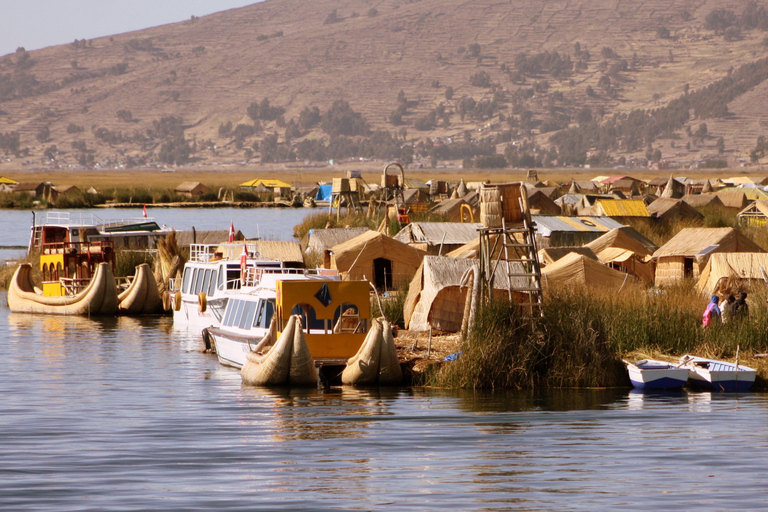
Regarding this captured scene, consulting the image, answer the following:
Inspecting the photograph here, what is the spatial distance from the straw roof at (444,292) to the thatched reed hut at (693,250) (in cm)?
915

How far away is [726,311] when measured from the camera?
76.1 ft

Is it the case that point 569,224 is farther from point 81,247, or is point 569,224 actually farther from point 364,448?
point 364,448

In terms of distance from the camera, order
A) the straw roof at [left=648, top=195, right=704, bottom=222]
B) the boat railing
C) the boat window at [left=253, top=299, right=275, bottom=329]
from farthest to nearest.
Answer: the straw roof at [left=648, top=195, right=704, bottom=222] → the boat railing → the boat window at [left=253, top=299, right=275, bottom=329]

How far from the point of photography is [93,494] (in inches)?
549

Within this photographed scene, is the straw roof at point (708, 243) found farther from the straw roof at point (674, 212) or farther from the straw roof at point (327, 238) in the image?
the straw roof at point (674, 212)

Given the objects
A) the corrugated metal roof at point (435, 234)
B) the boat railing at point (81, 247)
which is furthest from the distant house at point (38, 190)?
the corrugated metal roof at point (435, 234)

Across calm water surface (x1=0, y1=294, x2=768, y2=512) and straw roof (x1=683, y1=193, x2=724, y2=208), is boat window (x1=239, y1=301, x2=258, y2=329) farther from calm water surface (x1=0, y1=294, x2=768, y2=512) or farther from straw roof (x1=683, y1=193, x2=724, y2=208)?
straw roof (x1=683, y1=193, x2=724, y2=208)

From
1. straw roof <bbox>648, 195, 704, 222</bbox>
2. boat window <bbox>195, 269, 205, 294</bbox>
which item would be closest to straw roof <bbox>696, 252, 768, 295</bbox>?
boat window <bbox>195, 269, 205, 294</bbox>

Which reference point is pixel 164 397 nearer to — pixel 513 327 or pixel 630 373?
pixel 513 327

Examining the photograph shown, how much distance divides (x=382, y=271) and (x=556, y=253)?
5392mm

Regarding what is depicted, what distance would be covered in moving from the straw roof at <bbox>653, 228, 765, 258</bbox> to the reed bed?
1106cm

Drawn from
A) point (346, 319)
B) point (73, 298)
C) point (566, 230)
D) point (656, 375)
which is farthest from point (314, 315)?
point (566, 230)

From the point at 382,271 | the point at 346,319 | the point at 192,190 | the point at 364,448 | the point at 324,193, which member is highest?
the point at 192,190

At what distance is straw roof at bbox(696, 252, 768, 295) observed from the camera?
28.5m
